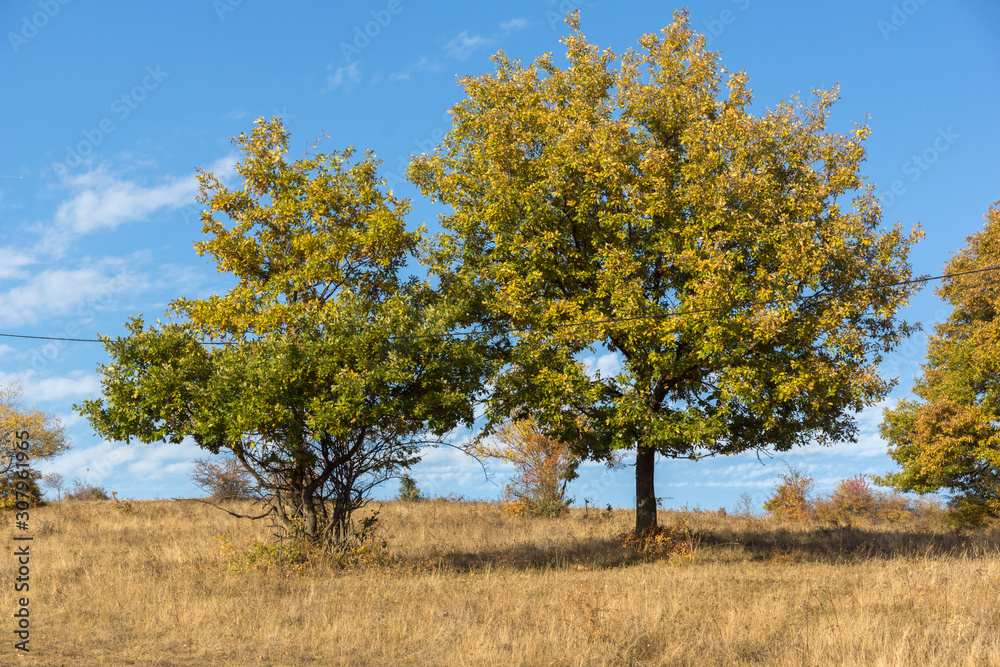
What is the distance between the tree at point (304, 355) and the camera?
51.4 feet

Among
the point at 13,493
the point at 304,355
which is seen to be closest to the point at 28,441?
the point at 13,493

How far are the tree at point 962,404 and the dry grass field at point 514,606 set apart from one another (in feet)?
26.1

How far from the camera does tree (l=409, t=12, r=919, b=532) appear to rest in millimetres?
18625

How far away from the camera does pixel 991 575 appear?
15.3 meters

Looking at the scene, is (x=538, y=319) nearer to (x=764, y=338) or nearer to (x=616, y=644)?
(x=764, y=338)

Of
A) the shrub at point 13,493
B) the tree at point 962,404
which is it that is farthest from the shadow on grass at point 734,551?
the shrub at point 13,493

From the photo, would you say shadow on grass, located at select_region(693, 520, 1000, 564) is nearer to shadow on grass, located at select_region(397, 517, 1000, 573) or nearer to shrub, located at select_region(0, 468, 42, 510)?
shadow on grass, located at select_region(397, 517, 1000, 573)

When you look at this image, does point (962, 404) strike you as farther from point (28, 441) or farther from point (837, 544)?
point (28, 441)

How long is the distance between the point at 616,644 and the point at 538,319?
11.0 metres

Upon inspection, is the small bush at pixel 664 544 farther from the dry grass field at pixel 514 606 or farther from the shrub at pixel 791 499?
the shrub at pixel 791 499


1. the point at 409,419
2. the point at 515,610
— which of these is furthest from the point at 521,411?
the point at 515,610

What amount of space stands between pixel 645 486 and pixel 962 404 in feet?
54.0

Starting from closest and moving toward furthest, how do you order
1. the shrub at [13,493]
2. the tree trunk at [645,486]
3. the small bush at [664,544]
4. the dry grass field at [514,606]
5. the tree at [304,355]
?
the dry grass field at [514,606] → the tree at [304,355] → the small bush at [664,544] → the tree trunk at [645,486] → the shrub at [13,493]

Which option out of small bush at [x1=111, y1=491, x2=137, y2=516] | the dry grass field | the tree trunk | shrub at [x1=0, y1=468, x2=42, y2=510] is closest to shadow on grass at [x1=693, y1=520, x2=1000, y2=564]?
the dry grass field
